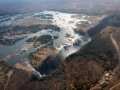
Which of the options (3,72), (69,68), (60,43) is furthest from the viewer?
(60,43)

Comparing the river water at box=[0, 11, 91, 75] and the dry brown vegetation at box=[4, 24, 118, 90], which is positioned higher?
the dry brown vegetation at box=[4, 24, 118, 90]

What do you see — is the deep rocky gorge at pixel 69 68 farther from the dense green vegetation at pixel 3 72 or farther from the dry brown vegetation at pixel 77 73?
the dense green vegetation at pixel 3 72

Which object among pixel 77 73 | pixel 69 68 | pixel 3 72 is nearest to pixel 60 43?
pixel 69 68

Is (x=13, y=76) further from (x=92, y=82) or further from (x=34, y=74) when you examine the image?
(x=92, y=82)

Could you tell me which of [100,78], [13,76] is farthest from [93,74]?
[13,76]

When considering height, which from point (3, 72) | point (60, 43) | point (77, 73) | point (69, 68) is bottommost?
point (3, 72)

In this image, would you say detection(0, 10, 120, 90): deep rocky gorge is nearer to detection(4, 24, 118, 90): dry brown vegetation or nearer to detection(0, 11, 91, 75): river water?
detection(4, 24, 118, 90): dry brown vegetation

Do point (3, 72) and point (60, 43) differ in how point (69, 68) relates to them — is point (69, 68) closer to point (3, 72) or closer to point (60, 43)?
point (3, 72)

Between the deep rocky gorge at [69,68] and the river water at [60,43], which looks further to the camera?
the river water at [60,43]

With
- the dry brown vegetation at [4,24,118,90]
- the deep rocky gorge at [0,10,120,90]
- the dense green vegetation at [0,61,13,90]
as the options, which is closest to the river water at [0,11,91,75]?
the dense green vegetation at [0,61,13,90]

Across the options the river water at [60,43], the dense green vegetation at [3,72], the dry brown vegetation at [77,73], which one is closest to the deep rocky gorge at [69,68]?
the dry brown vegetation at [77,73]

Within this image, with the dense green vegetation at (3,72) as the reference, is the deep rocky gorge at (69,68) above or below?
above
